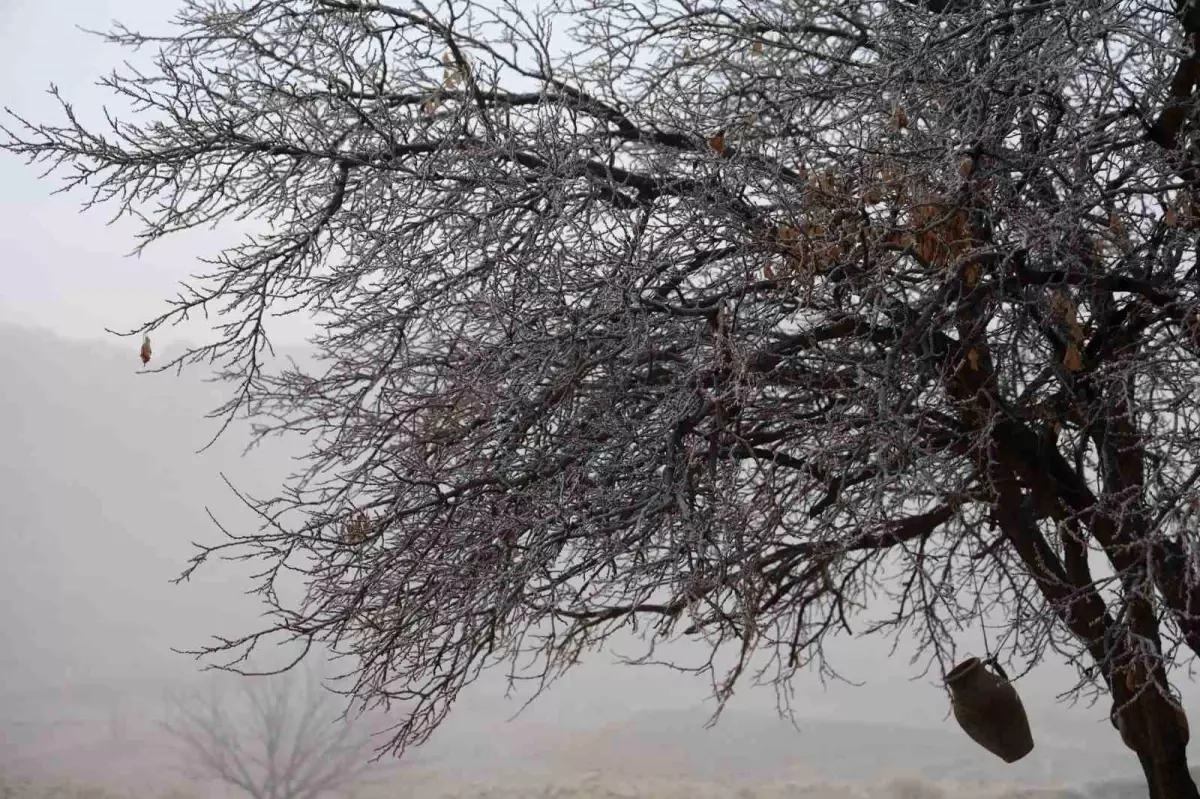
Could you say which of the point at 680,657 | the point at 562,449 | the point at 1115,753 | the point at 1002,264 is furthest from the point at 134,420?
the point at 1002,264

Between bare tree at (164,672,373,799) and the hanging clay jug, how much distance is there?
1102 cm

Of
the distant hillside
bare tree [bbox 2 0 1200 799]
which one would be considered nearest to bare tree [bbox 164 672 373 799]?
the distant hillside

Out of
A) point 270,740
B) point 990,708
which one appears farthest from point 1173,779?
point 270,740

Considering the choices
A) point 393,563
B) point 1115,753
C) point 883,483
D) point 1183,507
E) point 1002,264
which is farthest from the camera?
point 1115,753

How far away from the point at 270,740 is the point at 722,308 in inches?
536

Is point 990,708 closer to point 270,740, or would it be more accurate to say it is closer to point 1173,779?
point 1173,779

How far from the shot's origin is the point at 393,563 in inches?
213

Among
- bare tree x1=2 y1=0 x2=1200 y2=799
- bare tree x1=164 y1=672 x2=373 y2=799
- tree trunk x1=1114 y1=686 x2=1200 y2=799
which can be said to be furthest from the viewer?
bare tree x1=164 y1=672 x2=373 y2=799

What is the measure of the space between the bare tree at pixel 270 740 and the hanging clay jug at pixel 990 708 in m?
11.0

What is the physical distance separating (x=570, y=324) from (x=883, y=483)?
169 cm

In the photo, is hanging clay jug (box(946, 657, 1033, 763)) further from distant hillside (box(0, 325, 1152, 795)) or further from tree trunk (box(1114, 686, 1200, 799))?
distant hillside (box(0, 325, 1152, 795))

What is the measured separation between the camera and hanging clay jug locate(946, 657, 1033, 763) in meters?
5.99

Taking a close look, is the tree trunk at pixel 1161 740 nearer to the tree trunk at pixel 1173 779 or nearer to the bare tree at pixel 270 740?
the tree trunk at pixel 1173 779

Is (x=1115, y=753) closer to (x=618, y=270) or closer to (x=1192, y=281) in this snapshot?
(x=1192, y=281)
